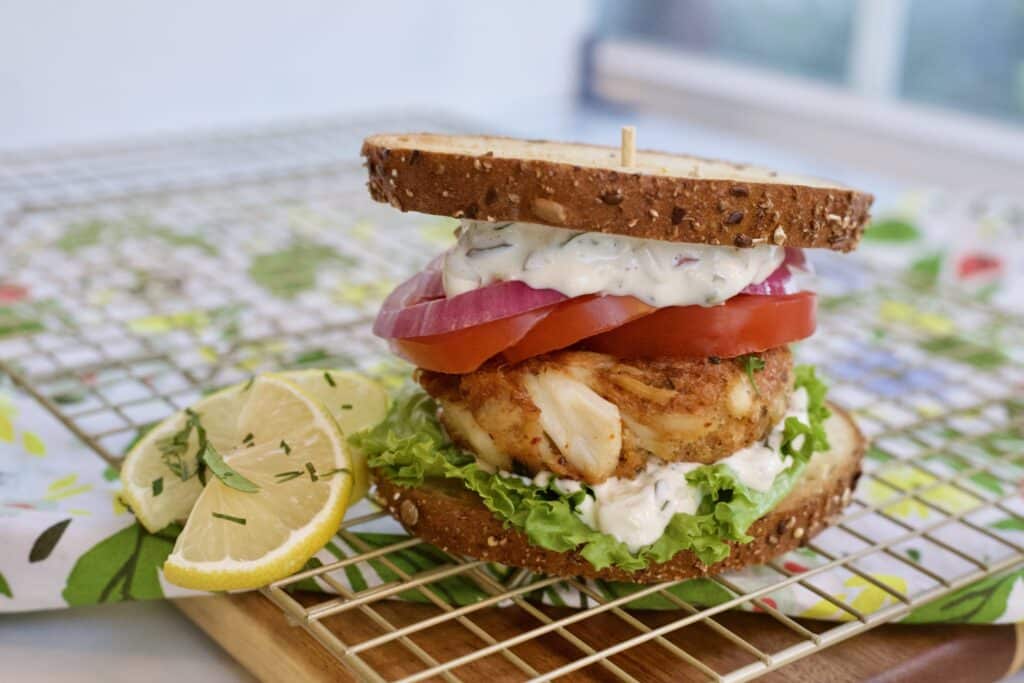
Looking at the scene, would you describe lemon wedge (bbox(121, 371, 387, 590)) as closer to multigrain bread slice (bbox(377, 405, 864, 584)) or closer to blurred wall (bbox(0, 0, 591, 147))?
multigrain bread slice (bbox(377, 405, 864, 584))

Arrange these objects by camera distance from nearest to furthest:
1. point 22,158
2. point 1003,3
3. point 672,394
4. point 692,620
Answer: point 692,620 → point 672,394 → point 22,158 → point 1003,3

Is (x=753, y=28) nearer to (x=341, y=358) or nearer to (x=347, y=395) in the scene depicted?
(x=341, y=358)

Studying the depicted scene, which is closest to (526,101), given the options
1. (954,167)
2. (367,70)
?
(367,70)

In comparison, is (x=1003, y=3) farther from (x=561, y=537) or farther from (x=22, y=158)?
(x=561, y=537)

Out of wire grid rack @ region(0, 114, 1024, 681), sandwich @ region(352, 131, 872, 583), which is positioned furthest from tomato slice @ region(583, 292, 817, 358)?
wire grid rack @ region(0, 114, 1024, 681)

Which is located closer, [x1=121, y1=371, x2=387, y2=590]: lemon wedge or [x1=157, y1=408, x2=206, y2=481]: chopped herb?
[x1=121, y1=371, x2=387, y2=590]: lemon wedge

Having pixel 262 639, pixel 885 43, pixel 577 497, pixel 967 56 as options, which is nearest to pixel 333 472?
pixel 262 639
